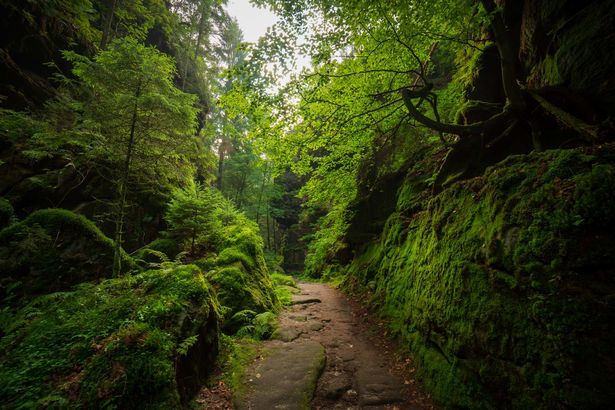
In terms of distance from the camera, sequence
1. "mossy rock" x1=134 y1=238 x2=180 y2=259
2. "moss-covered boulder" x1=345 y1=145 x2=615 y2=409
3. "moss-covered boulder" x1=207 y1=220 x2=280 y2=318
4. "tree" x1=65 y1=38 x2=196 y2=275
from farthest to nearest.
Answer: "mossy rock" x1=134 y1=238 x2=180 y2=259 < "moss-covered boulder" x1=207 y1=220 x2=280 y2=318 < "tree" x1=65 y1=38 x2=196 y2=275 < "moss-covered boulder" x1=345 y1=145 x2=615 y2=409

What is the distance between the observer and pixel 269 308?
8.54m

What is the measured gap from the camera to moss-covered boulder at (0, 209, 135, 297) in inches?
259

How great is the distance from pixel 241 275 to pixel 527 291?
717 centimetres

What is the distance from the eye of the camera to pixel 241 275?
8.35 meters

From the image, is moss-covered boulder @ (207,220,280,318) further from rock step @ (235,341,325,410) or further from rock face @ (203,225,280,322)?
rock step @ (235,341,325,410)

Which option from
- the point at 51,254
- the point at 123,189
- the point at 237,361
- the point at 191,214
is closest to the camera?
the point at 237,361

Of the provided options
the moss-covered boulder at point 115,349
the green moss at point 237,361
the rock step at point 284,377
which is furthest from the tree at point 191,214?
the rock step at point 284,377

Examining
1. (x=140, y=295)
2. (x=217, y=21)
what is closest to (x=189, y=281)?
(x=140, y=295)

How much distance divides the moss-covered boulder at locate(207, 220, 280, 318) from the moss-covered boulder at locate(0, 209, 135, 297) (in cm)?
283

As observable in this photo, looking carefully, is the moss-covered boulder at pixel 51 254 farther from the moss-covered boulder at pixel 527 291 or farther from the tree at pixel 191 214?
the moss-covered boulder at pixel 527 291

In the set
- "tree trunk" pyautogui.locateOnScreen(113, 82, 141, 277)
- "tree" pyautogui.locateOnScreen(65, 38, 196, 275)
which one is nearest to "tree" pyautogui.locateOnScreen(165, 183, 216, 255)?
"tree" pyautogui.locateOnScreen(65, 38, 196, 275)

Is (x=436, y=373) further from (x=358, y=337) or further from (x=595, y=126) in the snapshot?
(x=595, y=126)

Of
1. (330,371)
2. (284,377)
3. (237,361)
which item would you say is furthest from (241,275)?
(330,371)

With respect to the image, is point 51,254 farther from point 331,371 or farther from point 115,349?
point 331,371
